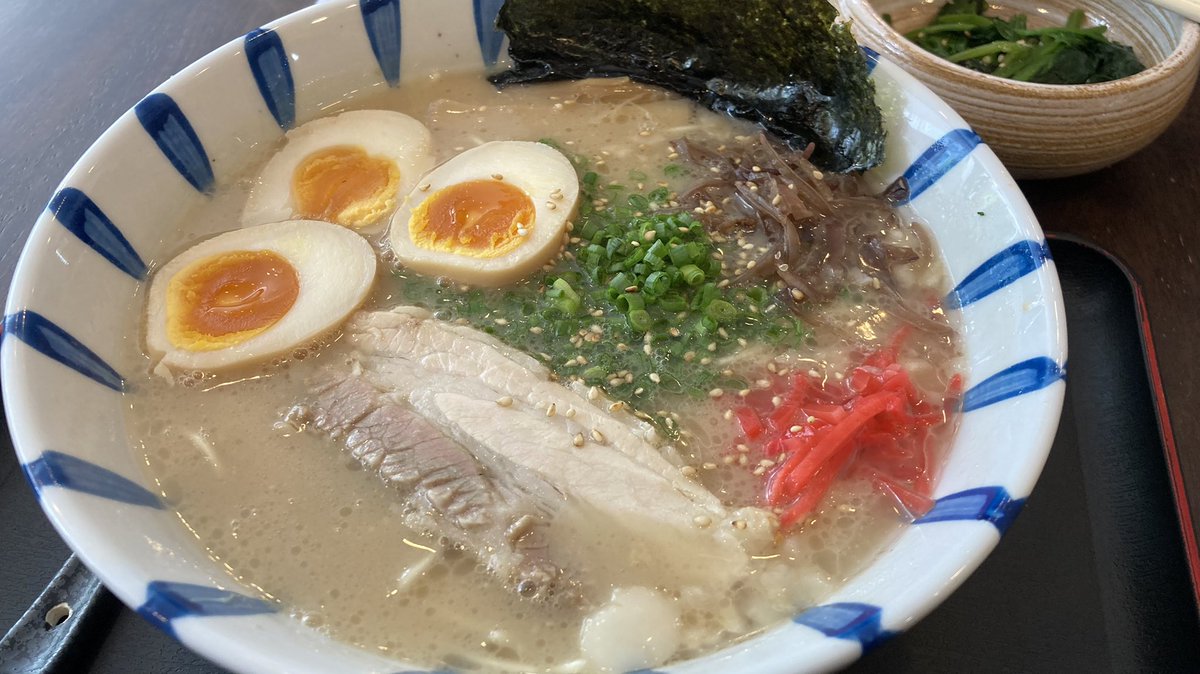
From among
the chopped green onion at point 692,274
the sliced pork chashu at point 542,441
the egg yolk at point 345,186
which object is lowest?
the sliced pork chashu at point 542,441

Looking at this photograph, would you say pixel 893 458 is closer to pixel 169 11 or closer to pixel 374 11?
pixel 374 11

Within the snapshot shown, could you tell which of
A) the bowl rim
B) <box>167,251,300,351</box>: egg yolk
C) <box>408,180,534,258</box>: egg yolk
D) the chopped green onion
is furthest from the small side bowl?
<box>167,251,300,351</box>: egg yolk

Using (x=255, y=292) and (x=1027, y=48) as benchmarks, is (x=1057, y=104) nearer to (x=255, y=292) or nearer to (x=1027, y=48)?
(x=1027, y=48)

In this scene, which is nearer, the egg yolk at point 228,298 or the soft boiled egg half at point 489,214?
the egg yolk at point 228,298

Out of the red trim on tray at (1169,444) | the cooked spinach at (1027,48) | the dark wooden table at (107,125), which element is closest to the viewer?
the red trim on tray at (1169,444)

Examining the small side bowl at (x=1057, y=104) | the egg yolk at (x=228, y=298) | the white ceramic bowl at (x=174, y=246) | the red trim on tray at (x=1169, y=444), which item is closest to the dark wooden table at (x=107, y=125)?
the red trim on tray at (x=1169, y=444)

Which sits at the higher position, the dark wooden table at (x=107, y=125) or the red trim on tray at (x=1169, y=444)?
the dark wooden table at (x=107, y=125)

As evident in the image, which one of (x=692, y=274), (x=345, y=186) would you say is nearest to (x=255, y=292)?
(x=345, y=186)

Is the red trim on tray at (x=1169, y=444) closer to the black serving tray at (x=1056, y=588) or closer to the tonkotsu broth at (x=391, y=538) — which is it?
the black serving tray at (x=1056, y=588)

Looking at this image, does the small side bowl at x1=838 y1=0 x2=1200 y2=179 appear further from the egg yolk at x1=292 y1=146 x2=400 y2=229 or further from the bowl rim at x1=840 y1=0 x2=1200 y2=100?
the egg yolk at x1=292 y1=146 x2=400 y2=229
